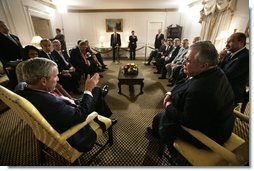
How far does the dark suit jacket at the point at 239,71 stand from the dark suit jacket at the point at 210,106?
0.99m

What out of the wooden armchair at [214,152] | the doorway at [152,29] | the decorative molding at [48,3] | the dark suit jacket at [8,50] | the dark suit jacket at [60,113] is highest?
the decorative molding at [48,3]

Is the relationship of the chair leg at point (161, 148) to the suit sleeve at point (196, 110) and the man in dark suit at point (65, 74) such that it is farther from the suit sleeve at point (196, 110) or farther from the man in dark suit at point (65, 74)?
the man in dark suit at point (65, 74)

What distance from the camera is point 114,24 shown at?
6973mm

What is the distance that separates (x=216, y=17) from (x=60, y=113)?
16.6 ft

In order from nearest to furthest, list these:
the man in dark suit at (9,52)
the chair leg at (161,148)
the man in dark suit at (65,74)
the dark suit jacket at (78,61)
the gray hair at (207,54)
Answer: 1. the gray hair at (207,54)
2. the chair leg at (161,148)
3. the man in dark suit at (9,52)
4. the man in dark suit at (65,74)
5. the dark suit jacket at (78,61)

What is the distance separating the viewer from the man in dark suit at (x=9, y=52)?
2.36m

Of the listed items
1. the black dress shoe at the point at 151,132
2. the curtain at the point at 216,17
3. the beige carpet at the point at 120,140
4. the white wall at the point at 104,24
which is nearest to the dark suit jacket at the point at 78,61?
the beige carpet at the point at 120,140

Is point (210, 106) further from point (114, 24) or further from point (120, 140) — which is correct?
point (114, 24)

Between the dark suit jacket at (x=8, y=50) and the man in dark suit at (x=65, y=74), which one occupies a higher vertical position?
the dark suit jacket at (x=8, y=50)

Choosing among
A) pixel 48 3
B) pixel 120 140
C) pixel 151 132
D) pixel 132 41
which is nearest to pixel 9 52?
pixel 120 140

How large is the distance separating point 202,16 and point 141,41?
3409 mm

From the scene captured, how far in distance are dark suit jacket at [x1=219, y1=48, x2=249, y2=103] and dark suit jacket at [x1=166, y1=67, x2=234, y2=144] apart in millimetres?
989

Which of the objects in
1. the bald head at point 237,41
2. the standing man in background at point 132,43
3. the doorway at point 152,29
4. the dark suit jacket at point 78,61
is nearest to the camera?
the bald head at point 237,41

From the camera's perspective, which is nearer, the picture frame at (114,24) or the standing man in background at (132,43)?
the standing man in background at (132,43)
